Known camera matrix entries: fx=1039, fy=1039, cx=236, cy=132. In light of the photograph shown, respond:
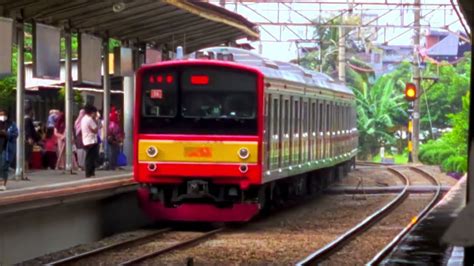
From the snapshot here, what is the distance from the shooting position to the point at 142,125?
51.9 ft

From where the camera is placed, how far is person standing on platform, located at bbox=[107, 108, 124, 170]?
69.1 feet

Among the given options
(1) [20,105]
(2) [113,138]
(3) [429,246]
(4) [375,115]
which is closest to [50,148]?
(2) [113,138]

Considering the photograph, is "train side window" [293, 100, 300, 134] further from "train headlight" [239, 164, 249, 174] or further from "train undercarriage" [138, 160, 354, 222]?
"train headlight" [239, 164, 249, 174]

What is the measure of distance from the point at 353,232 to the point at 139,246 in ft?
10.9

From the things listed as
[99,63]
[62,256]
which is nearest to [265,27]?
[99,63]

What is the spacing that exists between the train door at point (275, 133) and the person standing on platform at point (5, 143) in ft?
13.1

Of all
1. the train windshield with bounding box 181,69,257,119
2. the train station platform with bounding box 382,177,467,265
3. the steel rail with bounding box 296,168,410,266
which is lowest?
the steel rail with bounding box 296,168,410,266

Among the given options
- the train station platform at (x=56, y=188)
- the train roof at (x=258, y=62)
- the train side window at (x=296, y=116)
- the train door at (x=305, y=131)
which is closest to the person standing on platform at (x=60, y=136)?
the train station platform at (x=56, y=188)

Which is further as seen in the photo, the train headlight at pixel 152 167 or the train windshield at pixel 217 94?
the train windshield at pixel 217 94

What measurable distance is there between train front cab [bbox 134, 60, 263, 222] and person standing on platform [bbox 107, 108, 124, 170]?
17.2 ft

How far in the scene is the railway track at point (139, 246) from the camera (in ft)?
39.7

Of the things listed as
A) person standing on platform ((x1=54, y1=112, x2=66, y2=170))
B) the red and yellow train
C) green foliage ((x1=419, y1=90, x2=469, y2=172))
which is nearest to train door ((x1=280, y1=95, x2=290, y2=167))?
the red and yellow train

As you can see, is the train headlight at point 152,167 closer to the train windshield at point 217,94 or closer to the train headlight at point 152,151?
the train headlight at point 152,151

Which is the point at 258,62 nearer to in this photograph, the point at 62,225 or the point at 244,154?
the point at 244,154
